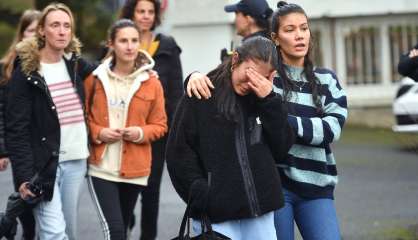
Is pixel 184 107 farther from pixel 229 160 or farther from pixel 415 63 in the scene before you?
pixel 415 63

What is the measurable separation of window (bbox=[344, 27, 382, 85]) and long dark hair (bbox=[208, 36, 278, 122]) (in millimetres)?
14677

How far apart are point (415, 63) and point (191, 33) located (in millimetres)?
12466

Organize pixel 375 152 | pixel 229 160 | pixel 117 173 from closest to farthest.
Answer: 1. pixel 229 160
2. pixel 117 173
3. pixel 375 152

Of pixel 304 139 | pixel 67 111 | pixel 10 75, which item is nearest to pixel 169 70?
pixel 10 75

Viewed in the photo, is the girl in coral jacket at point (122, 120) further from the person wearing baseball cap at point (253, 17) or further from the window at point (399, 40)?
the window at point (399, 40)

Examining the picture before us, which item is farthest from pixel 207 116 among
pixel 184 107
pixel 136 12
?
pixel 136 12

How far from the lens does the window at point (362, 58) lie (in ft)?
63.7

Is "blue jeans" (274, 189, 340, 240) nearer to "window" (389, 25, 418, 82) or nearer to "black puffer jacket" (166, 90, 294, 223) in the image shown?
"black puffer jacket" (166, 90, 294, 223)

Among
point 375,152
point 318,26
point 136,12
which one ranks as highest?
point 136,12

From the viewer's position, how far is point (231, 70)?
4.96 m

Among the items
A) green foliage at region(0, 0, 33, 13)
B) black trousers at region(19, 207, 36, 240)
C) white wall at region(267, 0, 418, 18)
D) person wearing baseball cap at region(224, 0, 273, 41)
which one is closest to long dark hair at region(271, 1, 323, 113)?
person wearing baseball cap at region(224, 0, 273, 41)

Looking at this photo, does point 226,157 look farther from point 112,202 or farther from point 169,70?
point 169,70

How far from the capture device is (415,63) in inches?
273

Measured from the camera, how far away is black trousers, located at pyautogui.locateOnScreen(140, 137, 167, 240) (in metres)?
7.83
